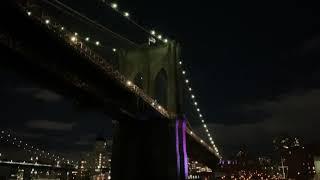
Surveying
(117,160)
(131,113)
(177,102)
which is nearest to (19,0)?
(131,113)

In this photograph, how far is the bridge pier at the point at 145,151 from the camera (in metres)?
34.7

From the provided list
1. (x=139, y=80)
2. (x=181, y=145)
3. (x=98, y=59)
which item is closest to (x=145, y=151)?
(x=181, y=145)

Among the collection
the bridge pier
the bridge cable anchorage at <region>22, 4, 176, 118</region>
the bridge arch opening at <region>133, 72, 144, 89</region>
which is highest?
the bridge arch opening at <region>133, 72, 144, 89</region>

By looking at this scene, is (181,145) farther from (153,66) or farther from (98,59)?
(98,59)

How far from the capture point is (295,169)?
120 m

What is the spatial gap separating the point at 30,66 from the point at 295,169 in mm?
109801

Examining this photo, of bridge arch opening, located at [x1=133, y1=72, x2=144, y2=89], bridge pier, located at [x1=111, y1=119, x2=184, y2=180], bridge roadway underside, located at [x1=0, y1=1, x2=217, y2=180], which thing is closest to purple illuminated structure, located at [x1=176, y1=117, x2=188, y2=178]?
bridge pier, located at [x1=111, y1=119, x2=184, y2=180]

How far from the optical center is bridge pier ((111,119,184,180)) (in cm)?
3466

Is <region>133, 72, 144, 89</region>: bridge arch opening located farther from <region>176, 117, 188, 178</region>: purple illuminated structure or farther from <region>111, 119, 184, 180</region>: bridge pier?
<region>111, 119, 184, 180</region>: bridge pier

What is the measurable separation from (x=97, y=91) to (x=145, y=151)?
31.6 feet

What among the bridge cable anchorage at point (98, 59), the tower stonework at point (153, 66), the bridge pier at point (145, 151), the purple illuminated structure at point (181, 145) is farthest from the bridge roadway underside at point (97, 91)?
the tower stonework at point (153, 66)

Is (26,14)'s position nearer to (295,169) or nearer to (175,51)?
(175,51)

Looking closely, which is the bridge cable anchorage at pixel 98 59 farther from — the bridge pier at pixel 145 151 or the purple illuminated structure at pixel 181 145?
the purple illuminated structure at pixel 181 145

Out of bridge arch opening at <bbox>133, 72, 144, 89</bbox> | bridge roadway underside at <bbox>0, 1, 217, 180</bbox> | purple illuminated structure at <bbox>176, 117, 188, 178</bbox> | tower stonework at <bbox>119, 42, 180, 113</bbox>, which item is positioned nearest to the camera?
bridge roadway underside at <bbox>0, 1, 217, 180</bbox>
